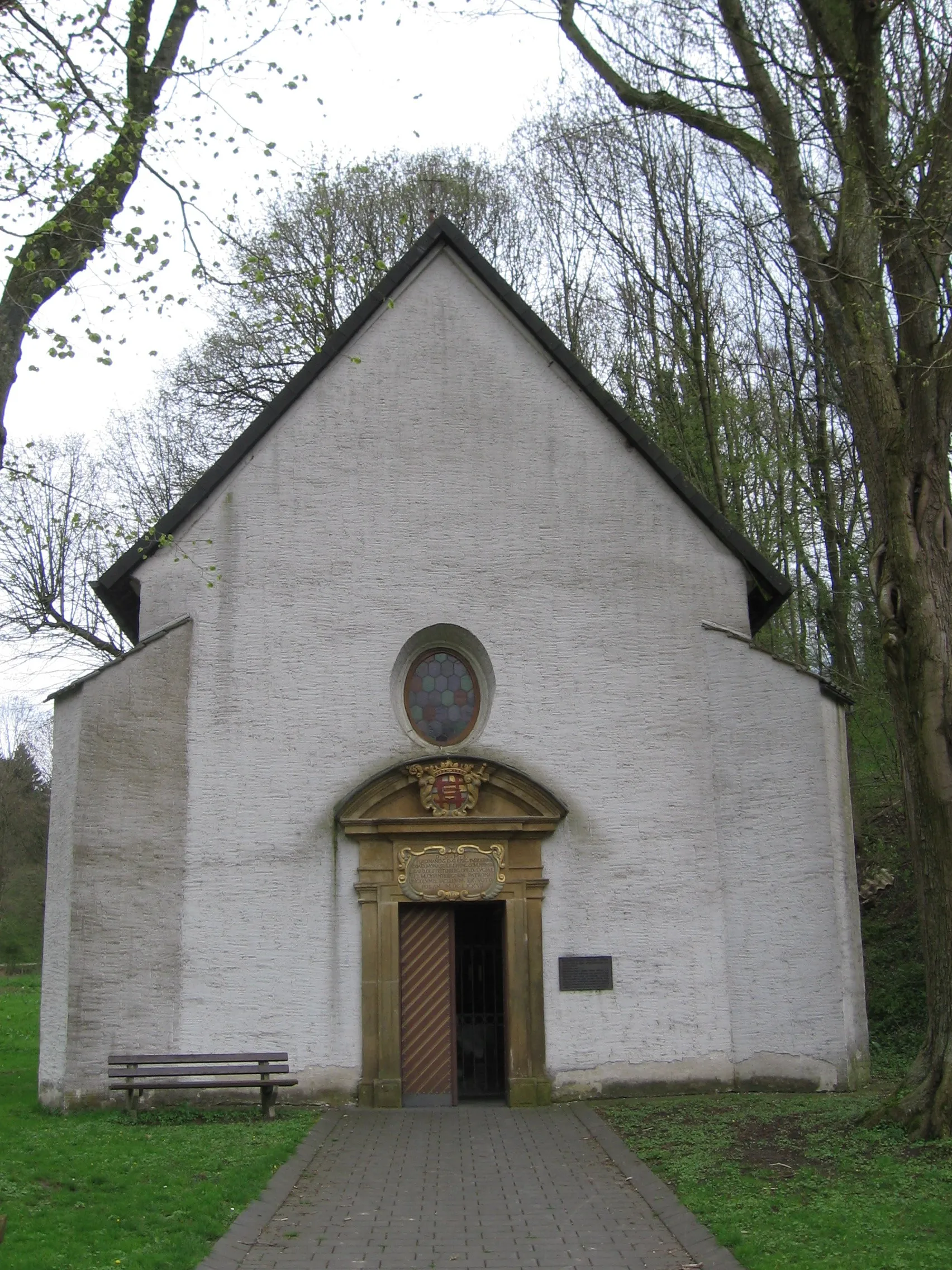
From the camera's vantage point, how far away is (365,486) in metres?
14.5

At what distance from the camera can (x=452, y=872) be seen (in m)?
13.8

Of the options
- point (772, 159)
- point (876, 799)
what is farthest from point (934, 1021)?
point (876, 799)

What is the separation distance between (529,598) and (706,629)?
1.93 meters

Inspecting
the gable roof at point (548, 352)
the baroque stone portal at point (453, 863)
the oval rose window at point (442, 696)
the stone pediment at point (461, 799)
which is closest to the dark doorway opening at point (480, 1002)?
the baroque stone portal at point (453, 863)

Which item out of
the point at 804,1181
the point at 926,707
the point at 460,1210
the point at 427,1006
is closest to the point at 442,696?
the point at 427,1006

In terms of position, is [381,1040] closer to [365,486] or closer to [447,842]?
[447,842]

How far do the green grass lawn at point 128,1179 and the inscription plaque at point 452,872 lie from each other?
2.43 metres

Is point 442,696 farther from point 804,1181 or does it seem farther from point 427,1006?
point 804,1181

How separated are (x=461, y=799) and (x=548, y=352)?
5.11 m

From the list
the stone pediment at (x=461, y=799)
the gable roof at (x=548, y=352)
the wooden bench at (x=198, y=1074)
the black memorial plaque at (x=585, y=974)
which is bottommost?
the wooden bench at (x=198, y=1074)

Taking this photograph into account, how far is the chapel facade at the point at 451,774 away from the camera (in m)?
13.2

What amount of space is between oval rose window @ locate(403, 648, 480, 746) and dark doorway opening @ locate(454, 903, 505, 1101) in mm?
1888

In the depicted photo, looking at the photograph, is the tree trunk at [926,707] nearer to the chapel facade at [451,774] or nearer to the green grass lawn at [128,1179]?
the chapel facade at [451,774]

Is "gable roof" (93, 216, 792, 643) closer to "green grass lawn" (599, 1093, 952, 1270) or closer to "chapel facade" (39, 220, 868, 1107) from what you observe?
"chapel facade" (39, 220, 868, 1107)
